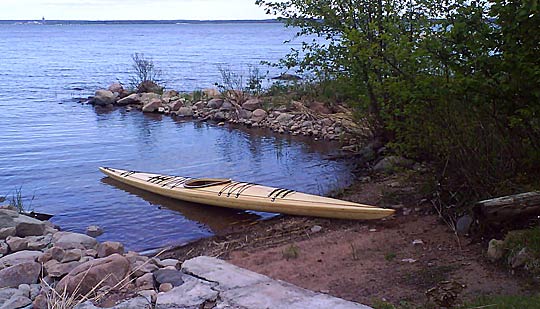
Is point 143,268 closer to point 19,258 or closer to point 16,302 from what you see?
point 16,302

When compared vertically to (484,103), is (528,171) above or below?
below

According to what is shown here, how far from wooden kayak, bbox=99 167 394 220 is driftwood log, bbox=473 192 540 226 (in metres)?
2.07

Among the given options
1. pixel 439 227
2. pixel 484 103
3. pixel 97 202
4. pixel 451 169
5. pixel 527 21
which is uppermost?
pixel 527 21

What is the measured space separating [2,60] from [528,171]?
152ft

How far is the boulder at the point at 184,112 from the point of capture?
20875 mm

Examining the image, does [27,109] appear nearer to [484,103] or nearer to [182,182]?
[182,182]

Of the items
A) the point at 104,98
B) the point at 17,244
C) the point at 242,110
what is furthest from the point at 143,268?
the point at 104,98

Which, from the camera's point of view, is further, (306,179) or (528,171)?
(306,179)

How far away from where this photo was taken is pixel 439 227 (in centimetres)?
728

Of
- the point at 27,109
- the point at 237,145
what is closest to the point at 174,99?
the point at 27,109

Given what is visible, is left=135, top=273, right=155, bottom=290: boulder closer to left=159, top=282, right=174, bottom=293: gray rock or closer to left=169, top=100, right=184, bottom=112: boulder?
left=159, top=282, right=174, bottom=293: gray rock

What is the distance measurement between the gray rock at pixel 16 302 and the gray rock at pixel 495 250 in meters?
3.96

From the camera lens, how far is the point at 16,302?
5.36 metres

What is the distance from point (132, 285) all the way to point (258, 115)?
13266 millimetres
